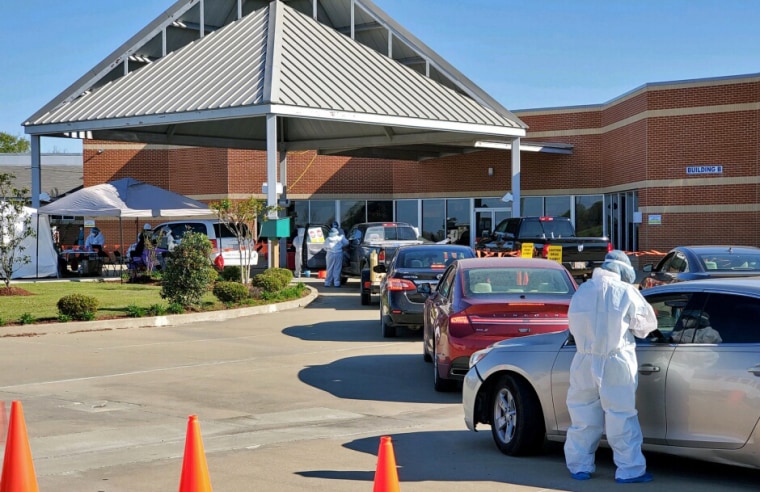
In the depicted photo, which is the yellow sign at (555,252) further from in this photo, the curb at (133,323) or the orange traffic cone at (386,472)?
the orange traffic cone at (386,472)

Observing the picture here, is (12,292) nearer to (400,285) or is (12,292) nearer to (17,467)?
(400,285)

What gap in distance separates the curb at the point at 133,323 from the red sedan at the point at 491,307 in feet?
26.9

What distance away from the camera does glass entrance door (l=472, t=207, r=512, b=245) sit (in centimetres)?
4062

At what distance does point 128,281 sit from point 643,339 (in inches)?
911

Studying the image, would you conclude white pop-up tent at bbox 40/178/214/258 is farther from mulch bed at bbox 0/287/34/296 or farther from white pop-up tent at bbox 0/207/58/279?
mulch bed at bbox 0/287/34/296

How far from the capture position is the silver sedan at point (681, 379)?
6723mm

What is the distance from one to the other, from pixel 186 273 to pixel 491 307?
423 inches

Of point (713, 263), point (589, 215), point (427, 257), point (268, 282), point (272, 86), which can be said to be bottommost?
point (268, 282)

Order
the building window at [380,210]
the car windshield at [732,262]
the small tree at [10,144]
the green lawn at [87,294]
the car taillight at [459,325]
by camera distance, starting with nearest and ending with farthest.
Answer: the car taillight at [459,325], the car windshield at [732,262], the green lawn at [87,294], the building window at [380,210], the small tree at [10,144]

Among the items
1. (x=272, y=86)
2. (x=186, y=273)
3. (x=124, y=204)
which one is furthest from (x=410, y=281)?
(x=124, y=204)

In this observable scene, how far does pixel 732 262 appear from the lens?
51.6 feet

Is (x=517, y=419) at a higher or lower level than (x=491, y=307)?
lower

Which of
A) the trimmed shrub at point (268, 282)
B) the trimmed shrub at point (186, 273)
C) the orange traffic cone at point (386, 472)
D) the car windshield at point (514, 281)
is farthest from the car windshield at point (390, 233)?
the orange traffic cone at point (386, 472)

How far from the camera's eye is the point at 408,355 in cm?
1494
